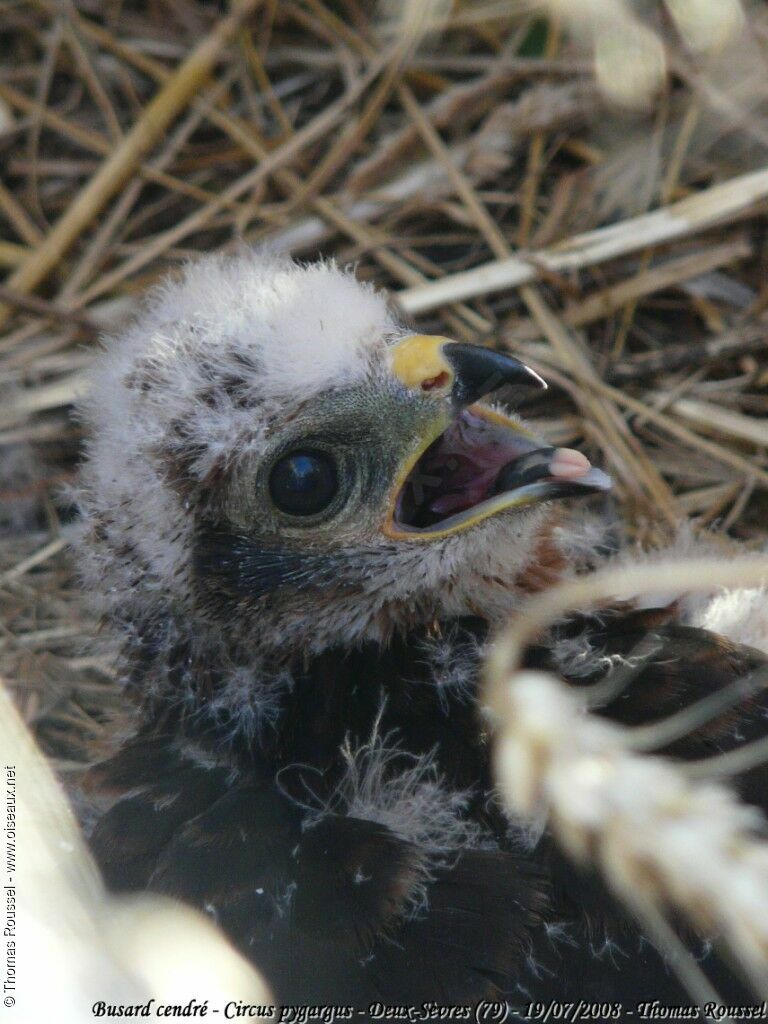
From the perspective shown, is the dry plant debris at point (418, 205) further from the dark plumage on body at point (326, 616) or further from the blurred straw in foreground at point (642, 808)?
the blurred straw in foreground at point (642, 808)

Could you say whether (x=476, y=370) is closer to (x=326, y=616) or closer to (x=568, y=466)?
(x=568, y=466)

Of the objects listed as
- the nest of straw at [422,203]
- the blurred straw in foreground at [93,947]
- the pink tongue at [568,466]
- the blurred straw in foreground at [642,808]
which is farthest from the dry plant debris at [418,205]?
the blurred straw in foreground at [642,808]

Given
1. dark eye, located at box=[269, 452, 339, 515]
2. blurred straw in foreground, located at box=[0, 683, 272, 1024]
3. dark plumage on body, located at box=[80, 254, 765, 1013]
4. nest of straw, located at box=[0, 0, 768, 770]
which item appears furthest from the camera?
nest of straw, located at box=[0, 0, 768, 770]

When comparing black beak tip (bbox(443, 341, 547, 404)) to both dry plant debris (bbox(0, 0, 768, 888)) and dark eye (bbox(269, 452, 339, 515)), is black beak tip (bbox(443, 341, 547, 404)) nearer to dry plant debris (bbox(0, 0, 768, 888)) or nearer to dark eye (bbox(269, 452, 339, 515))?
dark eye (bbox(269, 452, 339, 515))

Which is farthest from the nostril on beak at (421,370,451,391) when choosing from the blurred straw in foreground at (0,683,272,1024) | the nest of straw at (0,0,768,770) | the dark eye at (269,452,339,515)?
the nest of straw at (0,0,768,770)

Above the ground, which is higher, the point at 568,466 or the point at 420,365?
the point at 420,365

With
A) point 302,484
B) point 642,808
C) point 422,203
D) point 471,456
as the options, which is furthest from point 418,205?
point 642,808
